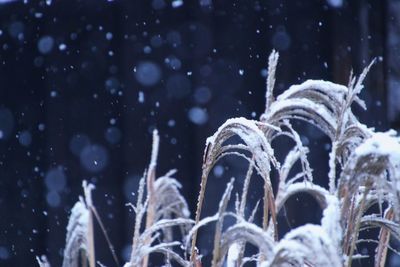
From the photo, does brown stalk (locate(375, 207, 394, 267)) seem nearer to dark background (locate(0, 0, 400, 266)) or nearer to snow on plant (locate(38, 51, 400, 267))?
snow on plant (locate(38, 51, 400, 267))

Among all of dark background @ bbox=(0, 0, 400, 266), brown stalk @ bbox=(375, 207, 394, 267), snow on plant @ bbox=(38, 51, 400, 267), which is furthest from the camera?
dark background @ bbox=(0, 0, 400, 266)

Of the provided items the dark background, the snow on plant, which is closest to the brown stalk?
the snow on plant

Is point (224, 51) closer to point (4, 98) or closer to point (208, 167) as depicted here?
point (4, 98)

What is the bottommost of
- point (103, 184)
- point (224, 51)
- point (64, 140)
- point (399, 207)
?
point (399, 207)

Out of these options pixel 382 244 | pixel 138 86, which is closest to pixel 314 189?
pixel 382 244

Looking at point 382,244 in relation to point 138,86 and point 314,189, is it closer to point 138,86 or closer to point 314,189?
point 314,189

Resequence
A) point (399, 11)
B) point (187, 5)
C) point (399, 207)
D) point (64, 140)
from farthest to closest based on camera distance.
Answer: point (64, 140), point (187, 5), point (399, 11), point (399, 207)

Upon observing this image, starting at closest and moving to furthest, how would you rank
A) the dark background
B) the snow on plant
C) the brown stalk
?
the snow on plant
the brown stalk
the dark background

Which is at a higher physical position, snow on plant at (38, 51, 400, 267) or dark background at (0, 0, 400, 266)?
dark background at (0, 0, 400, 266)

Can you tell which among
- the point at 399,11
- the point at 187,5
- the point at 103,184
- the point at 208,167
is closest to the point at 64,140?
the point at 103,184
